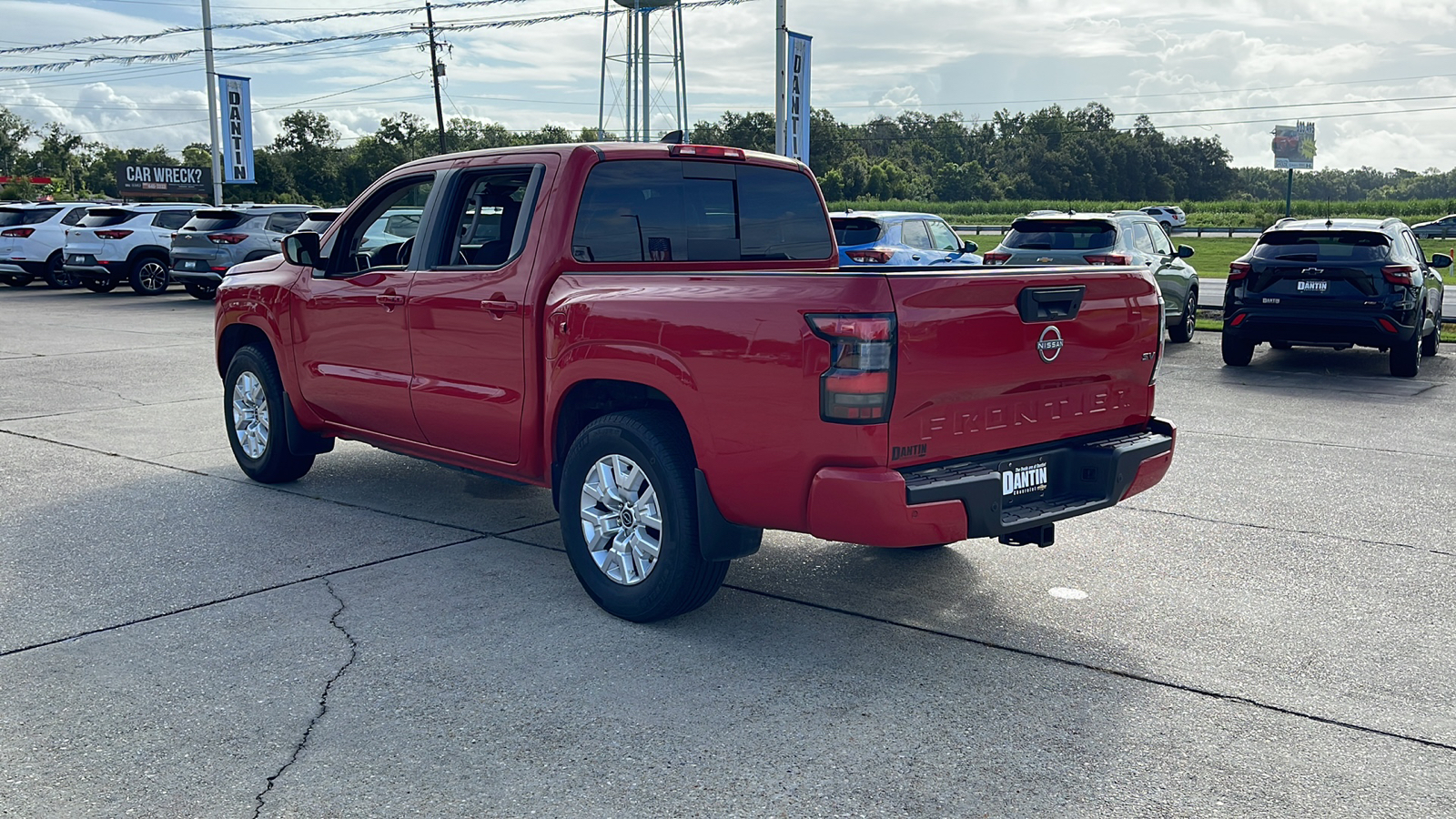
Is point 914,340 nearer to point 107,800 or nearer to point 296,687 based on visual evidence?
point 296,687

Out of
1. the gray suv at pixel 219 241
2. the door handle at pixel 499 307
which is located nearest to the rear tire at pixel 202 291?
the gray suv at pixel 219 241

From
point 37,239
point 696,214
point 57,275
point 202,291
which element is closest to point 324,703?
point 696,214

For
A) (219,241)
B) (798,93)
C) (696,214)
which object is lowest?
(219,241)

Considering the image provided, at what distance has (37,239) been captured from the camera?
25531 millimetres

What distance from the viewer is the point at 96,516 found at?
659 cm

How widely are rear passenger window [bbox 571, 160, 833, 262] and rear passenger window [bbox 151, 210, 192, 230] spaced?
21263 millimetres

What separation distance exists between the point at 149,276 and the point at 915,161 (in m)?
96.9

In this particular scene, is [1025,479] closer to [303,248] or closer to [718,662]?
[718,662]

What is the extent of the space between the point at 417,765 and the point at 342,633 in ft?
4.29

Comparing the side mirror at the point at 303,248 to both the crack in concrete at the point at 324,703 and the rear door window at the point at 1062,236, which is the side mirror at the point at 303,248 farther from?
the rear door window at the point at 1062,236

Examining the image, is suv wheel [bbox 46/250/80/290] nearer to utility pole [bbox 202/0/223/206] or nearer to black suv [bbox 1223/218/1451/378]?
utility pole [bbox 202/0/223/206]

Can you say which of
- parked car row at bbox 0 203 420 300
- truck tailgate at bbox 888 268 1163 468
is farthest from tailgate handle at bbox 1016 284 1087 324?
parked car row at bbox 0 203 420 300

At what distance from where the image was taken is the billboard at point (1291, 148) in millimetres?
101250

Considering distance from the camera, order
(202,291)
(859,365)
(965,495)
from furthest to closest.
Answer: (202,291) < (965,495) < (859,365)
